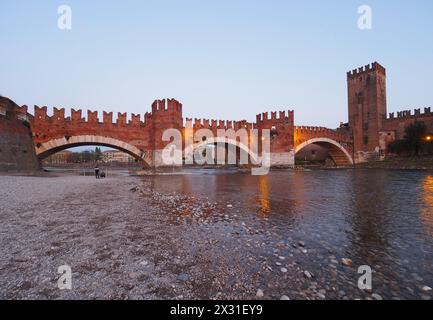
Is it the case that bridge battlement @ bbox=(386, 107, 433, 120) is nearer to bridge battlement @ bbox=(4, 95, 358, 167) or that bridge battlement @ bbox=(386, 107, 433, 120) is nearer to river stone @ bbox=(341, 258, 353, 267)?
bridge battlement @ bbox=(4, 95, 358, 167)

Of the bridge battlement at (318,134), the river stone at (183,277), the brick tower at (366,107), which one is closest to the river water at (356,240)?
the river stone at (183,277)

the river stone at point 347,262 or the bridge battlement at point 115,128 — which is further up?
the bridge battlement at point 115,128

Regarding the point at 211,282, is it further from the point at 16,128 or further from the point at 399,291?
the point at 16,128

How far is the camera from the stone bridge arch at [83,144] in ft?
76.1

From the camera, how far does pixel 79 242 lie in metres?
3.89

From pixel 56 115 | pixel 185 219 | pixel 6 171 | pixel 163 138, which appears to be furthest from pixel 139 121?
pixel 185 219

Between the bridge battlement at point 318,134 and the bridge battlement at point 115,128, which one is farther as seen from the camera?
the bridge battlement at point 318,134

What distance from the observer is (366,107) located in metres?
52.9

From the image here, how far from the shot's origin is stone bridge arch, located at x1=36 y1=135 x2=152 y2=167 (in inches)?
914

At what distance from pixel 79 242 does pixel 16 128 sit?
23.0 meters

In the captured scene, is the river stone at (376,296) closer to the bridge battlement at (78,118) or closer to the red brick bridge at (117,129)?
the red brick bridge at (117,129)

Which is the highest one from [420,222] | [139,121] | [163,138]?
[139,121]

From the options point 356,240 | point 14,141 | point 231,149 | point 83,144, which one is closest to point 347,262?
point 356,240

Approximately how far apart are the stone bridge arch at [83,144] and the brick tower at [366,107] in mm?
51994
